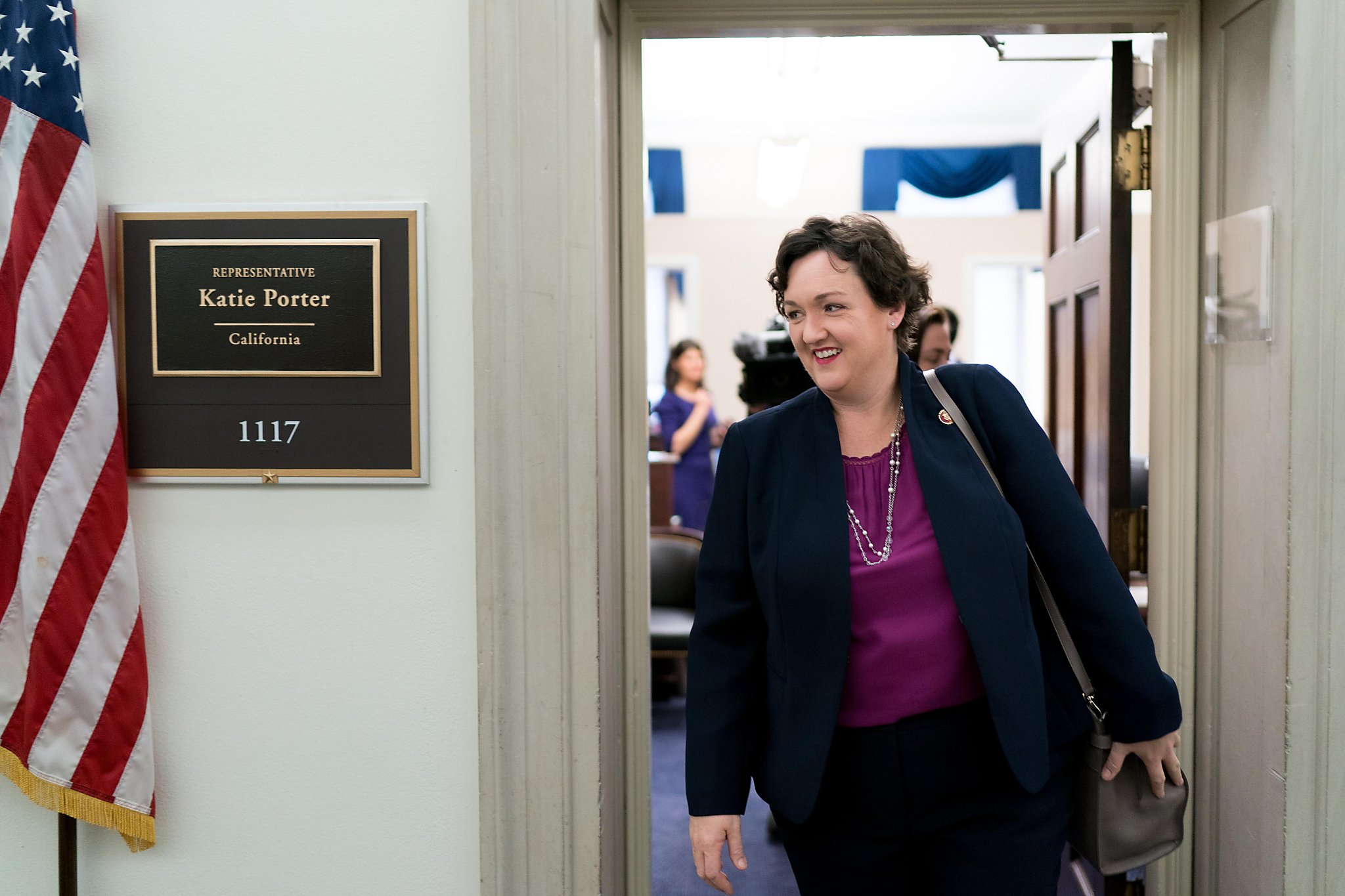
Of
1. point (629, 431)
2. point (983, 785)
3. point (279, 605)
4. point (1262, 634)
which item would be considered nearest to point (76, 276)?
point (279, 605)

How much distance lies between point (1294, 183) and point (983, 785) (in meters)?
1.11

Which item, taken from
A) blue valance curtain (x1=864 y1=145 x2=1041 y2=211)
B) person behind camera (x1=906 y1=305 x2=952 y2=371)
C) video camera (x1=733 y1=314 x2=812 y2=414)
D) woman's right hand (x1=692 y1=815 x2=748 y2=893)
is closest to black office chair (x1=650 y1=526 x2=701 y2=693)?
video camera (x1=733 y1=314 x2=812 y2=414)

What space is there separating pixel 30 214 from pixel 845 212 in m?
3.79

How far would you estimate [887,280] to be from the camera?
1.56 meters

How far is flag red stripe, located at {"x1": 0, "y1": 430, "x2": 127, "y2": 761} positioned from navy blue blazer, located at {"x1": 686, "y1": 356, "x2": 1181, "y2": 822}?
3.29 ft

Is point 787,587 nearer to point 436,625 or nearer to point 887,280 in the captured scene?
point 887,280

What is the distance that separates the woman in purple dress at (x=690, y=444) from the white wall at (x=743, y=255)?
272cm

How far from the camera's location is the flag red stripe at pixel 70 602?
165 centimetres

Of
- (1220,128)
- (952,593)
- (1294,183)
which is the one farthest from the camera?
Answer: (1220,128)

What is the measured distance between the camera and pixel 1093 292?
245 centimetres

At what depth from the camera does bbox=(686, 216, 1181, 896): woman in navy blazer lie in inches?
58.2

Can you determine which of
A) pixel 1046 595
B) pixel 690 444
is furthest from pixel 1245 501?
pixel 690 444

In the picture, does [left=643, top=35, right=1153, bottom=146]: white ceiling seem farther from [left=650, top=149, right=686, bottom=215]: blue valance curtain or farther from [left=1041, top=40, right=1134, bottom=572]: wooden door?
[left=1041, top=40, right=1134, bottom=572]: wooden door

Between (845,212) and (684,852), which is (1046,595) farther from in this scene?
(845,212)
